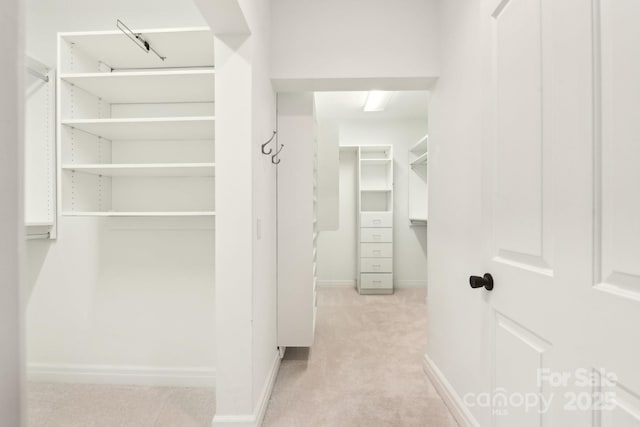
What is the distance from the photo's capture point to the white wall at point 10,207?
1.18 ft

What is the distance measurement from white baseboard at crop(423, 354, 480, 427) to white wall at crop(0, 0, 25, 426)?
1779mm

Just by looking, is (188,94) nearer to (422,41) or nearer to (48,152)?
(48,152)


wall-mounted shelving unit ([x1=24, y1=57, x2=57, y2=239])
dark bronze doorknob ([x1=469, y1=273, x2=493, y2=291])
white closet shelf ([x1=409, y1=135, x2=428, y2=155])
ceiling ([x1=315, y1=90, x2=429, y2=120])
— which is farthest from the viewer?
white closet shelf ([x1=409, y1=135, x2=428, y2=155])

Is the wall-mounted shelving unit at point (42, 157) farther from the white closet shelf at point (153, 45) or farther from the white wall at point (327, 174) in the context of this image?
the white wall at point (327, 174)

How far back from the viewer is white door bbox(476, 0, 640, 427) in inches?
23.0

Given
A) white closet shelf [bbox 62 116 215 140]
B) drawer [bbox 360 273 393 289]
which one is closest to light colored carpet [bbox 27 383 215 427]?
white closet shelf [bbox 62 116 215 140]

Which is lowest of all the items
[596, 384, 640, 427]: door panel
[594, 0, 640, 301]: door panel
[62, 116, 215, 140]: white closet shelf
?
[596, 384, 640, 427]: door panel

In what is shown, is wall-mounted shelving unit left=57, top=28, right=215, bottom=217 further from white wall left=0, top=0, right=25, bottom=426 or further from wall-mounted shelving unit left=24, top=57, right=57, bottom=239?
white wall left=0, top=0, right=25, bottom=426

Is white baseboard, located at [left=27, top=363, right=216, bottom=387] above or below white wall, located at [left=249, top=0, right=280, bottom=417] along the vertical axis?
below

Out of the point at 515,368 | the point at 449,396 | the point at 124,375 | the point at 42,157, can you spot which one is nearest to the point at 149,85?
the point at 42,157

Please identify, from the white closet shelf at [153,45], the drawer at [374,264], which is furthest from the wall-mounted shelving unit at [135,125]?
the drawer at [374,264]

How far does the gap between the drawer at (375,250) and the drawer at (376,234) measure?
0.07 m

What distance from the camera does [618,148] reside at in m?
0.60

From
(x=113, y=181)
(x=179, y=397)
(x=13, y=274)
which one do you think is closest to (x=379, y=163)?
(x=113, y=181)
